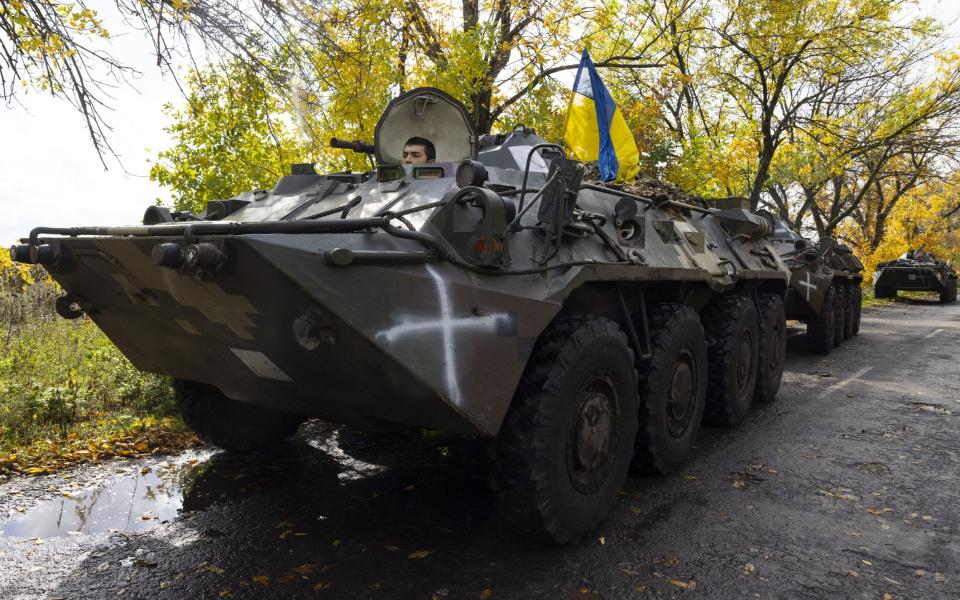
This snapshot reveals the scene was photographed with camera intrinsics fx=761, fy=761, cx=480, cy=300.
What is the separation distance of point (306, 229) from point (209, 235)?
1.10 ft

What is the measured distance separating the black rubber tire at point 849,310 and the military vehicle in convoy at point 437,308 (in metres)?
7.84

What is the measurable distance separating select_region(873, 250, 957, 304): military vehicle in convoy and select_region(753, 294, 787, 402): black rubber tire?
17751mm

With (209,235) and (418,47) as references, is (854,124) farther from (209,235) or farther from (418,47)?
(209,235)

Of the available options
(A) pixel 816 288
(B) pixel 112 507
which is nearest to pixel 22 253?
(B) pixel 112 507

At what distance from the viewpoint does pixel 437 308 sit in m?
2.87

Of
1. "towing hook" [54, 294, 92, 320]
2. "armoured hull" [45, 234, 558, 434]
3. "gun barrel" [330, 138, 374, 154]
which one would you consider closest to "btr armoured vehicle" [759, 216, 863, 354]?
"gun barrel" [330, 138, 374, 154]

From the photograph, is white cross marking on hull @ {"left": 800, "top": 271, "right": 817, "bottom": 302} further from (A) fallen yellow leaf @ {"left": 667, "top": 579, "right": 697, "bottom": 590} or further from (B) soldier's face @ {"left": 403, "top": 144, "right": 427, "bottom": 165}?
(A) fallen yellow leaf @ {"left": 667, "top": 579, "right": 697, "bottom": 590}

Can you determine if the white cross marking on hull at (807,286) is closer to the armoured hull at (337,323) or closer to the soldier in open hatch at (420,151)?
the soldier in open hatch at (420,151)

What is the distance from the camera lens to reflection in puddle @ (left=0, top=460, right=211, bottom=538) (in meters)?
3.89

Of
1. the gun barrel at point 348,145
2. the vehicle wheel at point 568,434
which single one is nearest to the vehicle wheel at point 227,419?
the gun barrel at point 348,145

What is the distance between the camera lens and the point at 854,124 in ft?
64.7

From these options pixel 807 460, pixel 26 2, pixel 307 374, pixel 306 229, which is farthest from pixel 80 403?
pixel 807 460

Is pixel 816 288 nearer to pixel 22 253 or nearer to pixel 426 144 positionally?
pixel 426 144

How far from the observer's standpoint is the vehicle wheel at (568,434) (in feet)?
10.8
